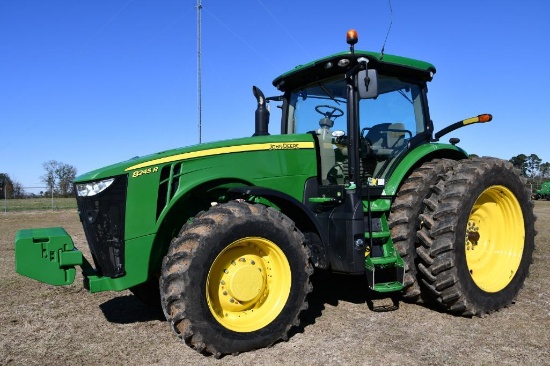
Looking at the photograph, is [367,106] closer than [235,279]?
No

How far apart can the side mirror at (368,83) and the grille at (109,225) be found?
2.18 meters

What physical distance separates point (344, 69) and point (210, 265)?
95.5 inches

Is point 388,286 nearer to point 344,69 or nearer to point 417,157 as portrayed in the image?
point 417,157

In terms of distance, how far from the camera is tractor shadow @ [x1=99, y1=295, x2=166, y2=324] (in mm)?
4772

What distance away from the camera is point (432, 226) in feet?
14.6

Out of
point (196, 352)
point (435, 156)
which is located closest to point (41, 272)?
point (196, 352)

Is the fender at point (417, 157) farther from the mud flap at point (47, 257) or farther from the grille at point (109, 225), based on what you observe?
the mud flap at point (47, 257)

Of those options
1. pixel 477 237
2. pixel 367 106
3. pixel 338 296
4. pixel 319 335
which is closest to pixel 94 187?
pixel 319 335

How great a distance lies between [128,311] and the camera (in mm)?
5105

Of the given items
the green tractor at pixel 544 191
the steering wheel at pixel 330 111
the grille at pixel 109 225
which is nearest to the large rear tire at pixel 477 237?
the steering wheel at pixel 330 111

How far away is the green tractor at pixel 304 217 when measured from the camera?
372 centimetres

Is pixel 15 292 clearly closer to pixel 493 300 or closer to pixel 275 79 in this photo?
pixel 275 79

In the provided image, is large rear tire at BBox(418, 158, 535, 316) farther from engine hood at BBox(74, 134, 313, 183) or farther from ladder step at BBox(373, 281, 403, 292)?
engine hood at BBox(74, 134, 313, 183)

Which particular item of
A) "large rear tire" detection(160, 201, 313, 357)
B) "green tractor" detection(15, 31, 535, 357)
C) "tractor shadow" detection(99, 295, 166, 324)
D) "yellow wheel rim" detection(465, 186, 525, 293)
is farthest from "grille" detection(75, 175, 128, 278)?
"yellow wheel rim" detection(465, 186, 525, 293)
